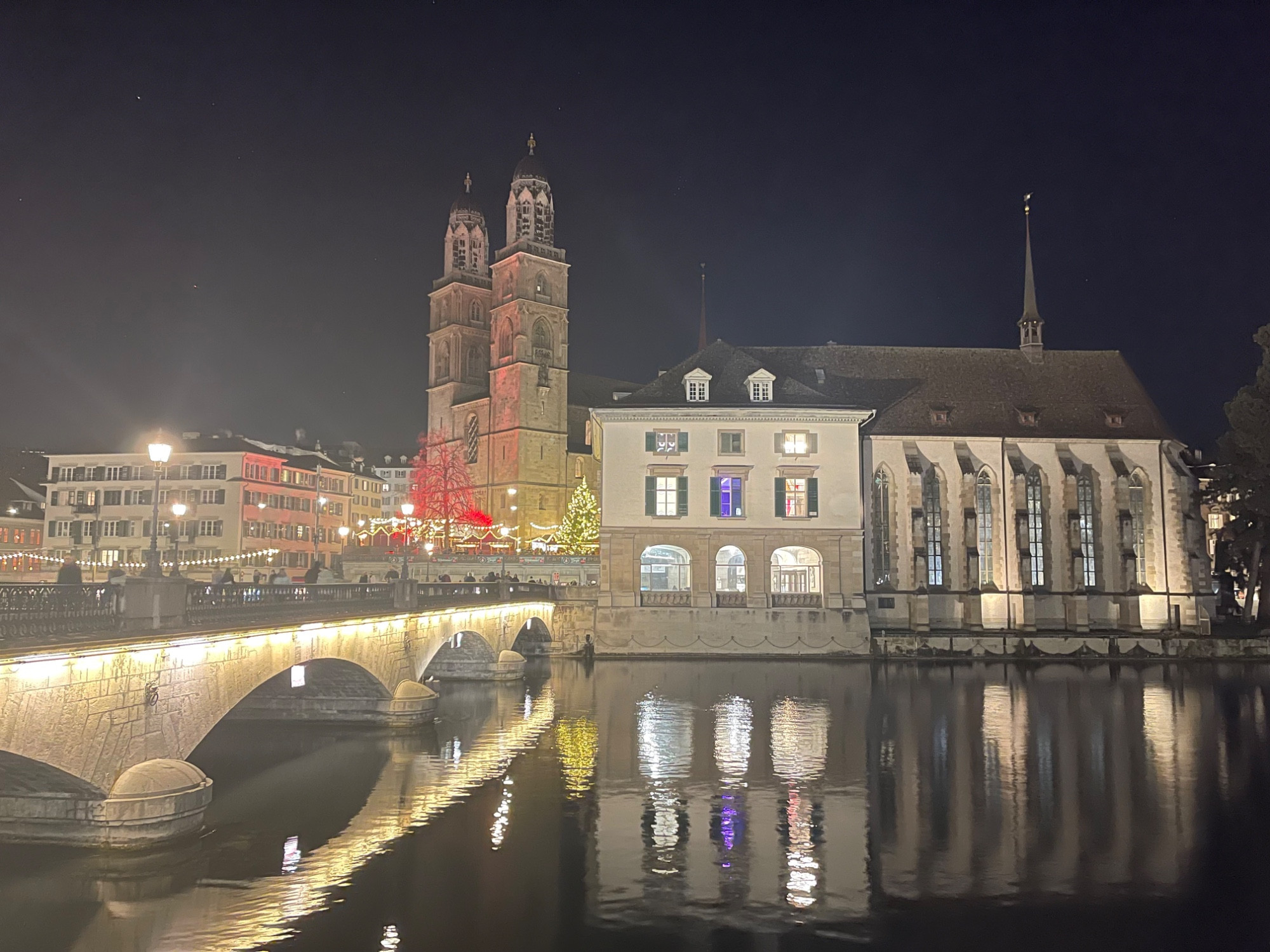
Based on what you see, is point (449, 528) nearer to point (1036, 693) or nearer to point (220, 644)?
point (1036, 693)

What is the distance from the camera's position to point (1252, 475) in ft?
196

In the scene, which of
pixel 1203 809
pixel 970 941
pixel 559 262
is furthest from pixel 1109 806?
pixel 559 262

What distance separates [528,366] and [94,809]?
75.1 meters

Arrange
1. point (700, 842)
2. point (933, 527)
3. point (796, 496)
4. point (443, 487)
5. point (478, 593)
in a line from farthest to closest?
point (443, 487), point (933, 527), point (796, 496), point (478, 593), point (700, 842)

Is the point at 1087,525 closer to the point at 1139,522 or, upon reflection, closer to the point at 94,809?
the point at 1139,522

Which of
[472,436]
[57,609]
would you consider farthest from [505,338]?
[57,609]

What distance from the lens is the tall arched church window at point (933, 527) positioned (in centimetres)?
6325

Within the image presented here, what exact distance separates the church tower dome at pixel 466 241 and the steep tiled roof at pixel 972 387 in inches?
1896

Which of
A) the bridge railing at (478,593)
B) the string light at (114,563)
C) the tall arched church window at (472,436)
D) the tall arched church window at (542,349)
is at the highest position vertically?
the tall arched church window at (542,349)

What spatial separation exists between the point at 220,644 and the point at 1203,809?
21870mm

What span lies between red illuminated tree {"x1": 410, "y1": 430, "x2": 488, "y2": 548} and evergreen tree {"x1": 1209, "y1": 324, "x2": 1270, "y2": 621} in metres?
56.1

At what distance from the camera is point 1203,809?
23297 millimetres

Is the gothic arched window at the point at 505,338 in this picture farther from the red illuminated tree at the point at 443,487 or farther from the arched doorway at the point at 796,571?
the arched doorway at the point at 796,571

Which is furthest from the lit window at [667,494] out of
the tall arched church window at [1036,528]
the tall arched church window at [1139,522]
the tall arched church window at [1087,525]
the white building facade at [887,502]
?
the tall arched church window at [1139,522]
